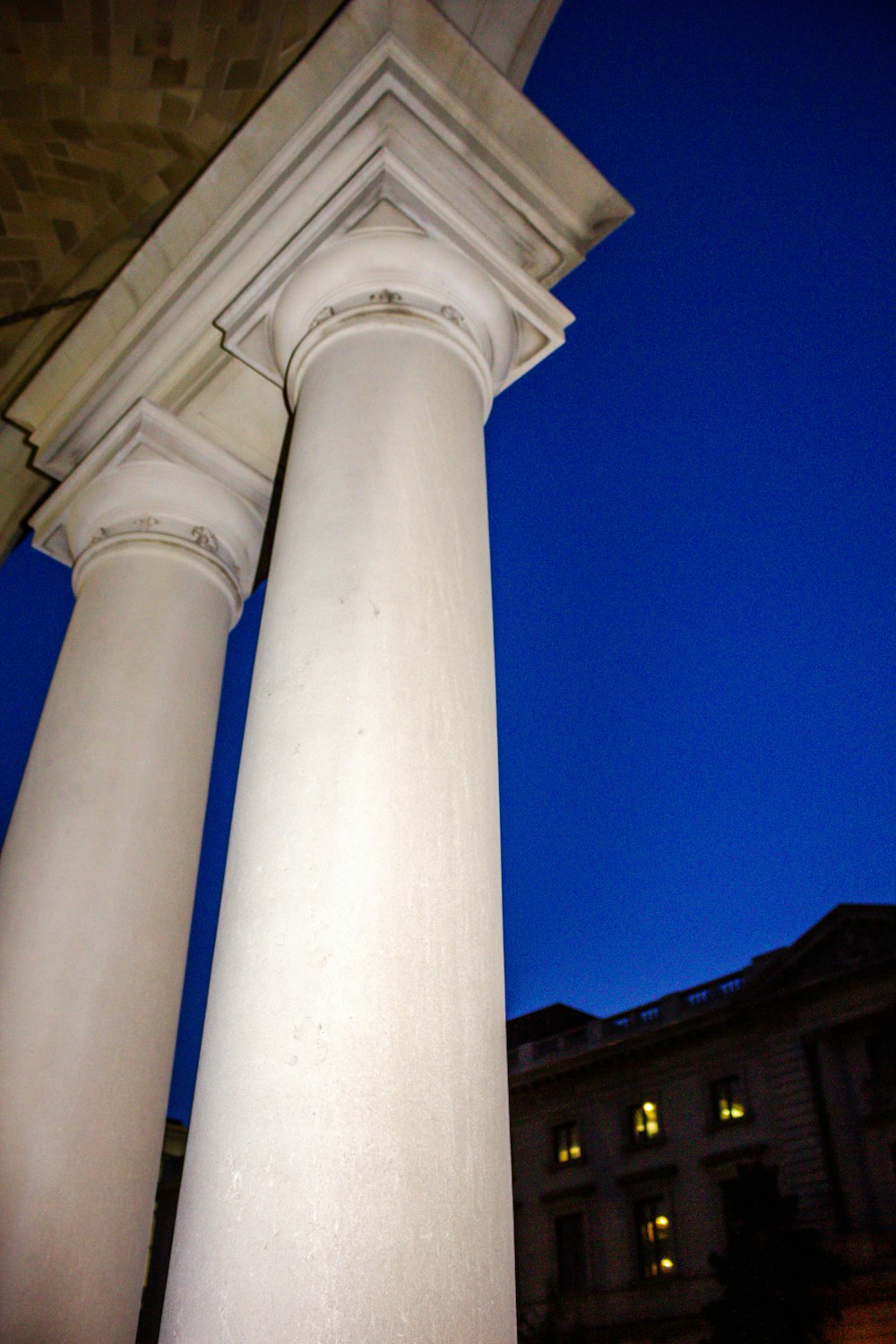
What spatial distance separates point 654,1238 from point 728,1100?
1317 centimetres

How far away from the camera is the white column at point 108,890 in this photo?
30.2 ft

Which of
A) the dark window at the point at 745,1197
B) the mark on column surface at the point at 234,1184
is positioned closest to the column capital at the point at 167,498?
the mark on column surface at the point at 234,1184

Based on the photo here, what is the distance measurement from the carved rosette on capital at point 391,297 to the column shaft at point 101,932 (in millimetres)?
4260

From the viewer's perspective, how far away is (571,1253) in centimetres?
8162

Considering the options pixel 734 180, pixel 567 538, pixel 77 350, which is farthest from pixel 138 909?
pixel 567 538

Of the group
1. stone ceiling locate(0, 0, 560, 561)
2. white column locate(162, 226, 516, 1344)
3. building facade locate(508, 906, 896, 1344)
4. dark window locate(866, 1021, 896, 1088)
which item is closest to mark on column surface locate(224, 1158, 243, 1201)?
white column locate(162, 226, 516, 1344)

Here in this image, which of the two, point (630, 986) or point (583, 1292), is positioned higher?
point (630, 986)

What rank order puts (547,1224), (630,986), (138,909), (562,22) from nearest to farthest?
(138,909) → (562,22) → (547,1224) → (630,986)

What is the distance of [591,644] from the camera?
111 metres

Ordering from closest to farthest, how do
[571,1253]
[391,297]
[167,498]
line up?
1. [391,297]
2. [167,498]
3. [571,1253]

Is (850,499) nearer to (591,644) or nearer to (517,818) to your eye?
(591,644)

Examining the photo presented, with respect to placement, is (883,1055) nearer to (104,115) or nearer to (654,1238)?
(654,1238)

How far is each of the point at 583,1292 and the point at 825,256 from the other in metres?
92.9

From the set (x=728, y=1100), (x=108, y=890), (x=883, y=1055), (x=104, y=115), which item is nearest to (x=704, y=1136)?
(x=728, y=1100)
